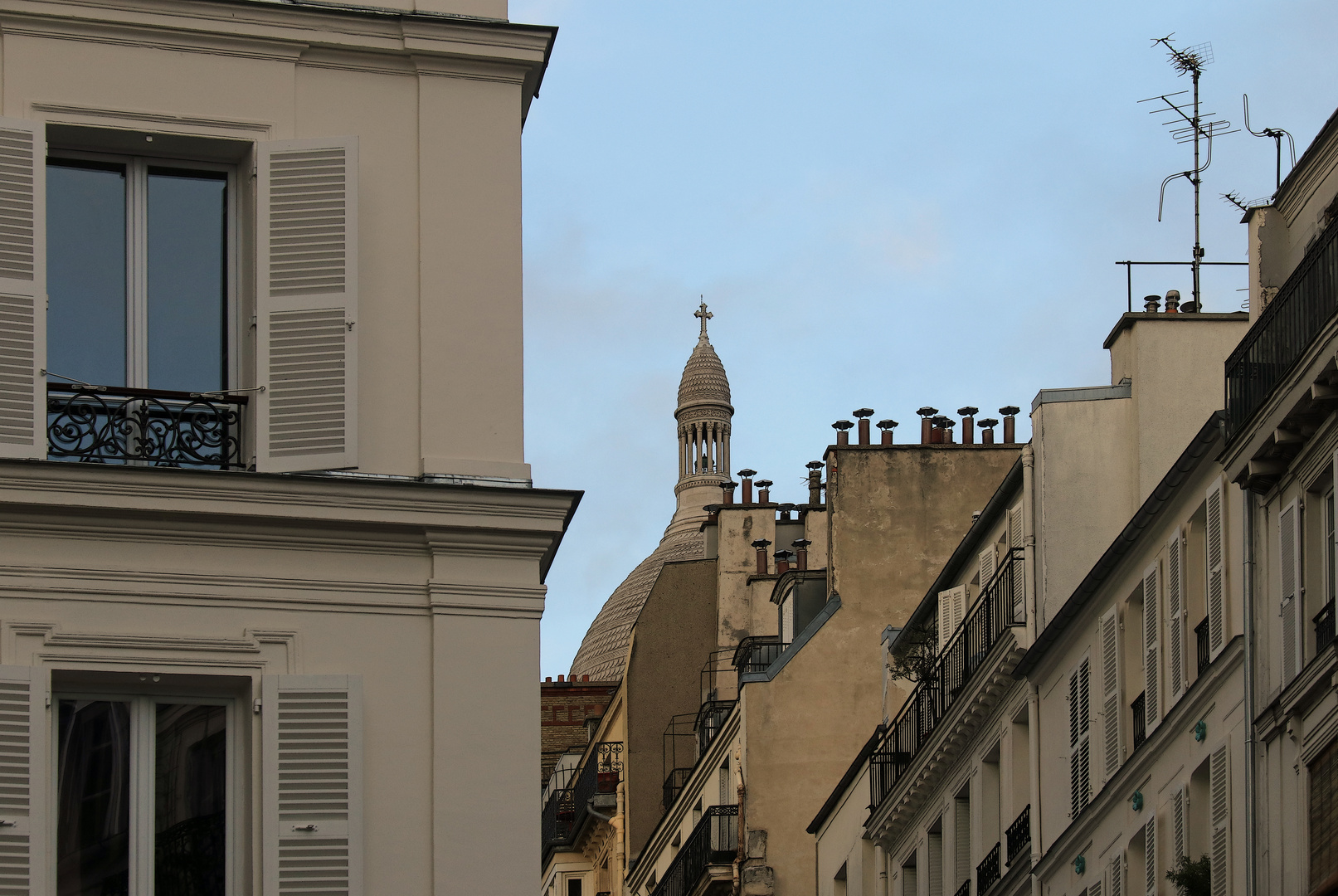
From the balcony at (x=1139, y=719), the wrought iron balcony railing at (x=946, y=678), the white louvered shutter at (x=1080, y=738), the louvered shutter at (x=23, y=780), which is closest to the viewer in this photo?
the louvered shutter at (x=23, y=780)

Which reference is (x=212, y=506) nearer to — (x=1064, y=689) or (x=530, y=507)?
(x=530, y=507)

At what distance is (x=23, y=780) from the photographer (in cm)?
1371

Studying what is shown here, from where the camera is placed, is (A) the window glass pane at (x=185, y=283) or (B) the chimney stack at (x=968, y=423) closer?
(A) the window glass pane at (x=185, y=283)

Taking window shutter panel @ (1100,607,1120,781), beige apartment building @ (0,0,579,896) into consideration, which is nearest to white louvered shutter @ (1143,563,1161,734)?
window shutter panel @ (1100,607,1120,781)

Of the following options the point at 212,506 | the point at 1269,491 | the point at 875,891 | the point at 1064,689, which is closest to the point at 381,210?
the point at 212,506

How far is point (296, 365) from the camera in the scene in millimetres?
14891

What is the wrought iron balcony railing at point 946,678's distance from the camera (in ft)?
101

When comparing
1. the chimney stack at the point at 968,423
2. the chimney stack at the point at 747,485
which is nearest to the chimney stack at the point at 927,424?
the chimney stack at the point at 968,423

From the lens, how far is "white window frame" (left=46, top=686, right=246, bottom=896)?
13961mm

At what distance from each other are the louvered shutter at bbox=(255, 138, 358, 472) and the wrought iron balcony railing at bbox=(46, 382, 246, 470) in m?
0.31

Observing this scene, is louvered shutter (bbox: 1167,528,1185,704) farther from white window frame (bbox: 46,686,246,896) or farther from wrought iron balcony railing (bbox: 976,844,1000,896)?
white window frame (bbox: 46,686,246,896)

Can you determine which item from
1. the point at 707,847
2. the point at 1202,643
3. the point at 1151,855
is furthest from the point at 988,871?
the point at 707,847

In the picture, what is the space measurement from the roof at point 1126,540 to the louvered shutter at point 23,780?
1233 cm

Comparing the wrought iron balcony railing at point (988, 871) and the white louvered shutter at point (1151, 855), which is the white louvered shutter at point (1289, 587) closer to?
the white louvered shutter at point (1151, 855)
